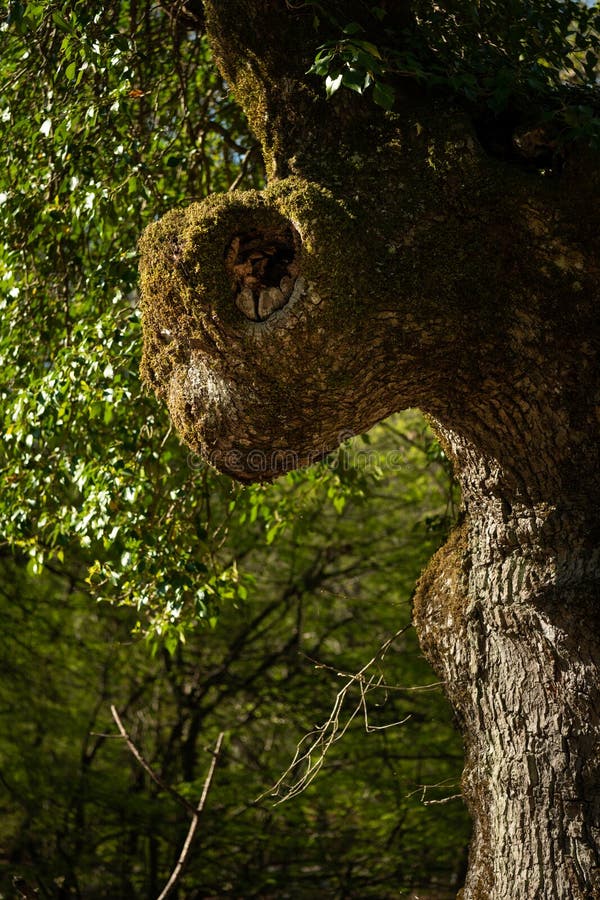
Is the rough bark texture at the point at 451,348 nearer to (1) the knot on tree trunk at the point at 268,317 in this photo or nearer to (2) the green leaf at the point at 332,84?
(1) the knot on tree trunk at the point at 268,317

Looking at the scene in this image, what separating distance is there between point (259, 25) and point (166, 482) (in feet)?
A: 9.27

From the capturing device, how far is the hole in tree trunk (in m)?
2.66

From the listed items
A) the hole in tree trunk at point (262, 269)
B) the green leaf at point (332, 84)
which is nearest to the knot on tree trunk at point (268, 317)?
the hole in tree trunk at point (262, 269)

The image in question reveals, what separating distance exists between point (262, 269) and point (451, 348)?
0.63m

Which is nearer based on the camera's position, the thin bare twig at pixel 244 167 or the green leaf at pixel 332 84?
the green leaf at pixel 332 84

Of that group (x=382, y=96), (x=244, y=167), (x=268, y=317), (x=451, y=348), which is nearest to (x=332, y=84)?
(x=382, y=96)

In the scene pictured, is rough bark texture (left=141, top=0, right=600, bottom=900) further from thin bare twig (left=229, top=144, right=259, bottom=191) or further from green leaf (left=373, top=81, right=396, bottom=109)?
thin bare twig (left=229, top=144, right=259, bottom=191)

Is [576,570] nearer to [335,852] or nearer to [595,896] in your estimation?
[595,896]

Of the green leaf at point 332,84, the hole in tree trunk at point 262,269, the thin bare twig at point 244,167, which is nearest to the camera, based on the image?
the green leaf at point 332,84

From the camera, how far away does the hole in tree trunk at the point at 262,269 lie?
2.66m

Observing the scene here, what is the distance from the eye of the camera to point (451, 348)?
2836 millimetres

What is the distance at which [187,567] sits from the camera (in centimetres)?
446

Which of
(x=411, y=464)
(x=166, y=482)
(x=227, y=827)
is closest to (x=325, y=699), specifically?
(x=227, y=827)

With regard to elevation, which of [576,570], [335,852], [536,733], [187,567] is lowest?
[335,852]
